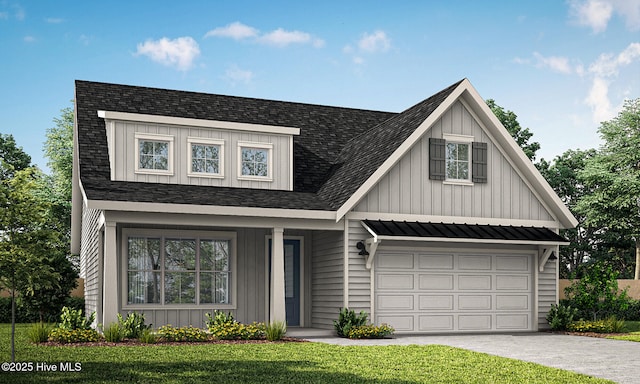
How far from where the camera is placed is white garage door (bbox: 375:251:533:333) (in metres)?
19.5

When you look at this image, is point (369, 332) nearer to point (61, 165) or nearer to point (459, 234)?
point (459, 234)

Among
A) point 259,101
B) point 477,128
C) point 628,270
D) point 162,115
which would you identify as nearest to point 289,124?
point 259,101

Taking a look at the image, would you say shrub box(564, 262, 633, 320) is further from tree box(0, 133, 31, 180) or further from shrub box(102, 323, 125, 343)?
tree box(0, 133, 31, 180)

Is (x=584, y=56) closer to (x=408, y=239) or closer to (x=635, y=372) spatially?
(x=408, y=239)

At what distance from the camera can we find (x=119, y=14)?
28.4 metres

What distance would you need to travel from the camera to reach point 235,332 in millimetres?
17125

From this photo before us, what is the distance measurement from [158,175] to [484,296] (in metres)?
9.34

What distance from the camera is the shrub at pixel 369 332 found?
18.0 m

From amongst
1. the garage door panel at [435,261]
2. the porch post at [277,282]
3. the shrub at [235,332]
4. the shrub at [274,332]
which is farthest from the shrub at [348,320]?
the garage door panel at [435,261]

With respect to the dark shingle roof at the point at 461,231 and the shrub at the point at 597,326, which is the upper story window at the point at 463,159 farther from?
the shrub at the point at 597,326

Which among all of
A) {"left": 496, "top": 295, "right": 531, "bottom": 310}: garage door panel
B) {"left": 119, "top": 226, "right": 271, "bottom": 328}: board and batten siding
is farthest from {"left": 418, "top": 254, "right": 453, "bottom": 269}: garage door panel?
{"left": 119, "top": 226, "right": 271, "bottom": 328}: board and batten siding

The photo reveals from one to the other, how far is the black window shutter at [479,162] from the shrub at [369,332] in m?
4.91

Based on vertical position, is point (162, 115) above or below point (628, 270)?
above

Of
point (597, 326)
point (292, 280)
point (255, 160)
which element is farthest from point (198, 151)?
point (597, 326)
